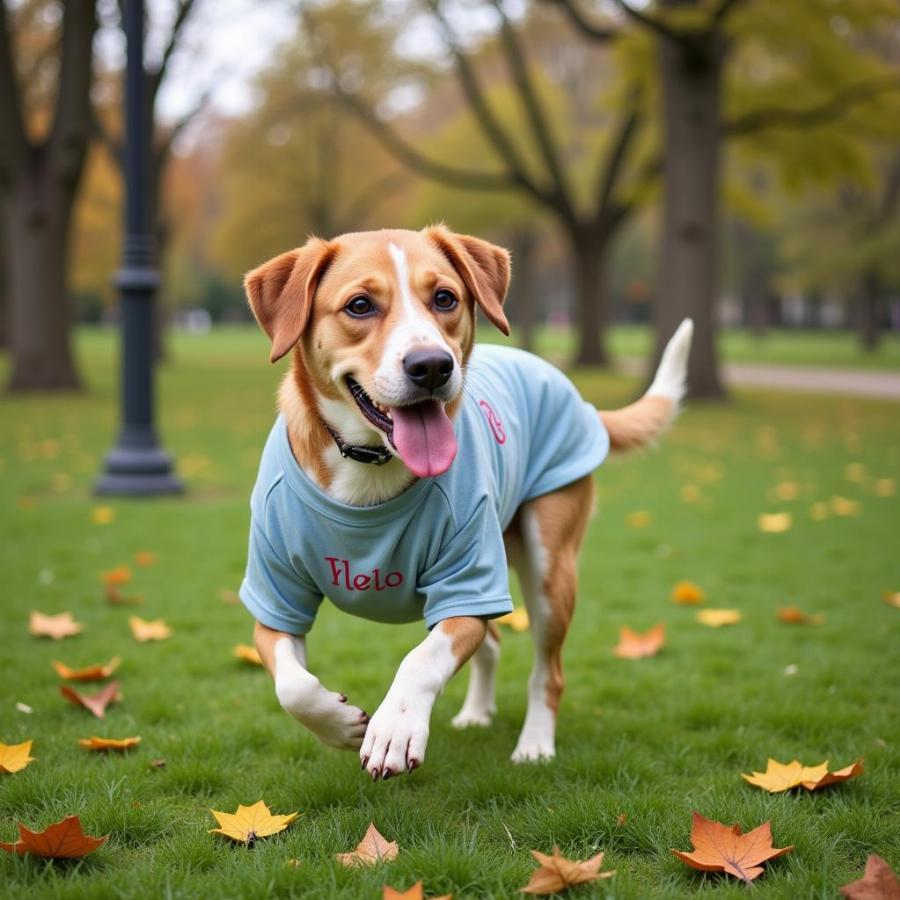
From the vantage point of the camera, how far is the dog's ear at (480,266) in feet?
11.9

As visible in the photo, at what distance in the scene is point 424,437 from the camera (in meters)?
3.22

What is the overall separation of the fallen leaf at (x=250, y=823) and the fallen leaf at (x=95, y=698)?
1234 millimetres

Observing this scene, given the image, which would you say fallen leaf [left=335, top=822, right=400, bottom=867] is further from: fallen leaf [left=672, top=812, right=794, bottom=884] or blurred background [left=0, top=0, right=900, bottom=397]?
blurred background [left=0, top=0, right=900, bottom=397]

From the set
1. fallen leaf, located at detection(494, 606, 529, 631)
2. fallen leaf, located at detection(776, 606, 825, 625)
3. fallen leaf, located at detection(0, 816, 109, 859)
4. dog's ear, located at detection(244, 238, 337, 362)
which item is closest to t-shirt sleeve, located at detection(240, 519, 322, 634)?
dog's ear, located at detection(244, 238, 337, 362)

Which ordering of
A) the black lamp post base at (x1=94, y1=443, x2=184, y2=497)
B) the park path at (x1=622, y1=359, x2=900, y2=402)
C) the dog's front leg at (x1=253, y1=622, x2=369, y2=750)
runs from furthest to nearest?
the park path at (x1=622, y1=359, x2=900, y2=402) < the black lamp post base at (x1=94, y1=443, x2=184, y2=497) < the dog's front leg at (x1=253, y1=622, x2=369, y2=750)

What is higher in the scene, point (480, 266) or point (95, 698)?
point (480, 266)

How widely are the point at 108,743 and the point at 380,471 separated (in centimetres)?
144

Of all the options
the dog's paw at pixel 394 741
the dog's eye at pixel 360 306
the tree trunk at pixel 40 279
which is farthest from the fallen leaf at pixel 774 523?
the tree trunk at pixel 40 279

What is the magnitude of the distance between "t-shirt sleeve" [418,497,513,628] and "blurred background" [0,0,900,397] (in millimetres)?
13429

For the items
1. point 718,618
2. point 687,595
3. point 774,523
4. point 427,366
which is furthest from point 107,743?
point 774,523

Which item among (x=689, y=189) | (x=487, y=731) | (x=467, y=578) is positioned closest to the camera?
(x=467, y=578)

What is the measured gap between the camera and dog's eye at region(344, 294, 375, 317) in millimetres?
3344

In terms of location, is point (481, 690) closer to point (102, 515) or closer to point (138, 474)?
point (102, 515)

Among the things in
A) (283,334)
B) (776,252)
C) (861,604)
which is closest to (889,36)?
(776,252)
